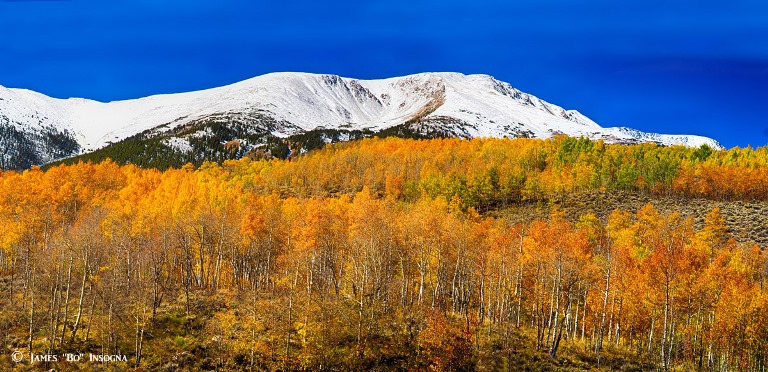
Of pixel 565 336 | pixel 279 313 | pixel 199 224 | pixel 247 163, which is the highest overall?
pixel 247 163

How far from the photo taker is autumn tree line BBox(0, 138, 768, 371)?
45250 mm

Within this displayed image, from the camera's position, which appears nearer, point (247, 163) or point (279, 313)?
point (279, 313)

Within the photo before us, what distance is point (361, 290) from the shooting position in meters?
56.4

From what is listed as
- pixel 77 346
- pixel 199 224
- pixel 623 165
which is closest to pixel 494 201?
pixel 623 165

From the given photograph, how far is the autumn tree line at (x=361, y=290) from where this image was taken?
4525 centimetres

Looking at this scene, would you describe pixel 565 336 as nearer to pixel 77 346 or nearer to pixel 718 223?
pixel 77 346

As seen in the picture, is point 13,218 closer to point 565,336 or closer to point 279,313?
point 279,313

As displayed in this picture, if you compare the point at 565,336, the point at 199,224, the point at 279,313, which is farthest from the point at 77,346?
the point at 565,336

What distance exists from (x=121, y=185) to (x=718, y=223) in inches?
5835

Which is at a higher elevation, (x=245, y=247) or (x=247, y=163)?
(x=247, y=163)

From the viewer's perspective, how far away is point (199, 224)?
71.4 m

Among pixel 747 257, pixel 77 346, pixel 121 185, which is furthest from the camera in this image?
pixel 121 185

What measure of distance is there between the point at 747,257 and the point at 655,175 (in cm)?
6847

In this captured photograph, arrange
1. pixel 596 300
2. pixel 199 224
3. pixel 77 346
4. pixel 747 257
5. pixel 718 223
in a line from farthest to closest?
1. pixel 718 223
2. pixel 747 257
3. pixel 199 224
4. pixel 596 300
5. pixel 77 346
